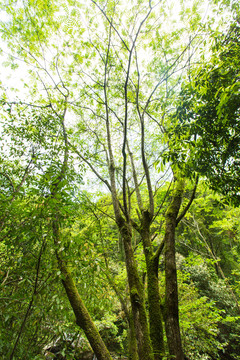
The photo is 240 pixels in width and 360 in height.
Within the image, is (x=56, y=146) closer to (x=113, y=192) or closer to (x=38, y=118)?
(x=38, y=118)

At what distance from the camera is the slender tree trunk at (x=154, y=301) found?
230 centimetres

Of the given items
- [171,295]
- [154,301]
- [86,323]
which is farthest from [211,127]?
[86,323]

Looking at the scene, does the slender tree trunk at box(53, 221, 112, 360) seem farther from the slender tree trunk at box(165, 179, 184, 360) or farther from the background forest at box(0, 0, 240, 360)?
the slender tree trunk at box(165, 179, 184, 360)

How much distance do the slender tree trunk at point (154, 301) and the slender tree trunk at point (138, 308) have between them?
0.28 feet

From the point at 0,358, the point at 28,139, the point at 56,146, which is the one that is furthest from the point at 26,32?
the point at 0,358

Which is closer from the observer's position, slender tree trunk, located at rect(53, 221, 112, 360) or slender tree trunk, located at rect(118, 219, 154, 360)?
slender tree trunk, located at rect(118, 219, 154, 360)

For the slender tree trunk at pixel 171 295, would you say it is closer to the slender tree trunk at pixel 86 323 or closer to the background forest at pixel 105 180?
the background forest at pixel 105 180

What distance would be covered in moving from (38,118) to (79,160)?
1397 mm

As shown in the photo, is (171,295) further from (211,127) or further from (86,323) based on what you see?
(211,127)

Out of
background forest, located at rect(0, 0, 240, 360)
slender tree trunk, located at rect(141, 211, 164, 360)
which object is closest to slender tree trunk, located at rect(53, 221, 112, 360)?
background forest, located at rect(0, 0, 240, 360)

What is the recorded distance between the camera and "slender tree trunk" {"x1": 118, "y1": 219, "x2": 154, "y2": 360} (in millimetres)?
2271

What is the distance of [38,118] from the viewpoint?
392 cm

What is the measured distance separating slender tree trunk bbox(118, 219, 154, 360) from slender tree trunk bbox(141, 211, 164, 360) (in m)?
0.09

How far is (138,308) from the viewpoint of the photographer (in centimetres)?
258
